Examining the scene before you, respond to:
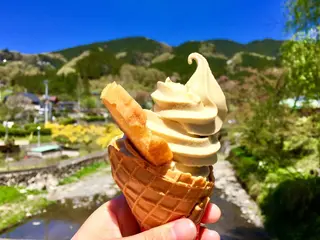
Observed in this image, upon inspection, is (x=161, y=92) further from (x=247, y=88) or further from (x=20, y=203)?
(x=247, y=88)

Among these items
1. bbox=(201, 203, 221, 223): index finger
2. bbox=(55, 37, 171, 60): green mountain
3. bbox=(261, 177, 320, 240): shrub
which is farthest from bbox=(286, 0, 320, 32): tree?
bbox=(55, 37, 171, 60): green mountain

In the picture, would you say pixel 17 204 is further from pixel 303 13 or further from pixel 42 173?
pixel 303 13

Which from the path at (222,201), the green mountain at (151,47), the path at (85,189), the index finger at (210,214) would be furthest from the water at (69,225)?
the green mountain at (151,47)

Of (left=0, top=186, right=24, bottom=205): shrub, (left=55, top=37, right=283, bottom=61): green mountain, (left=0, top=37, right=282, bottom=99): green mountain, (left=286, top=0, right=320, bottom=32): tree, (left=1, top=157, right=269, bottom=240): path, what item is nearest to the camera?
(left=286, top=0, right=320, bottom=32): tree

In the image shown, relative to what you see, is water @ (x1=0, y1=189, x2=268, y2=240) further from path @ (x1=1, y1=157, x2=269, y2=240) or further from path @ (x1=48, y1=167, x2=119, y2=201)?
path @ (x1=48, y1=167, x2=119, y2=201)

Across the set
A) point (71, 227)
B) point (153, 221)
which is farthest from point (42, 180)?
point (153, 221)
